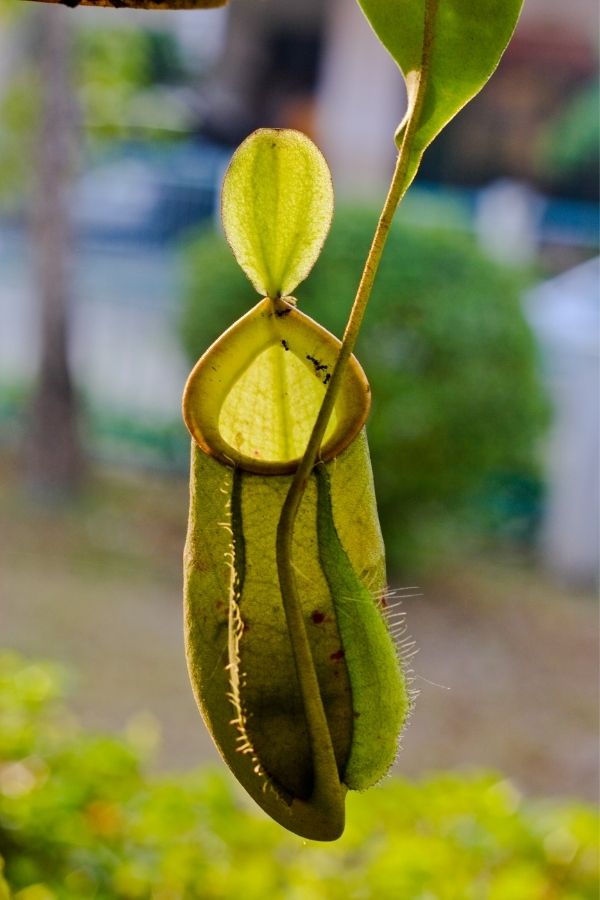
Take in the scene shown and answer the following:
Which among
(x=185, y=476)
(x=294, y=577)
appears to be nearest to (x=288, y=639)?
(x=294, y=577)

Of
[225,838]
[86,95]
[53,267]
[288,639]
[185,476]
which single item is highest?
[288,639]

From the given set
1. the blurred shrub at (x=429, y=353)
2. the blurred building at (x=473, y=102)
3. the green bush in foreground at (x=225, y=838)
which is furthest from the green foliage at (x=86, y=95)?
the green bush in foreground at (x=225, y=838)

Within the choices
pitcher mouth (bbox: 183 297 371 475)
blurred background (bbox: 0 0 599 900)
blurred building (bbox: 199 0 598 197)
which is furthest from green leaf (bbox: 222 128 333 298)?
blurred building (bbox: 199 0 598 197)

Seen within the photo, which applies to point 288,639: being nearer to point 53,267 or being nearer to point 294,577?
point 294,577

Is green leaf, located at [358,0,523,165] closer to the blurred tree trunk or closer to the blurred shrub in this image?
the blurred shrub

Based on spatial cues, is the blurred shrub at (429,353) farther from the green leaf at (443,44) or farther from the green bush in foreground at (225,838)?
the green leaf at (443,44)

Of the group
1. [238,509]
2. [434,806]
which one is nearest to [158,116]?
[434,806]
